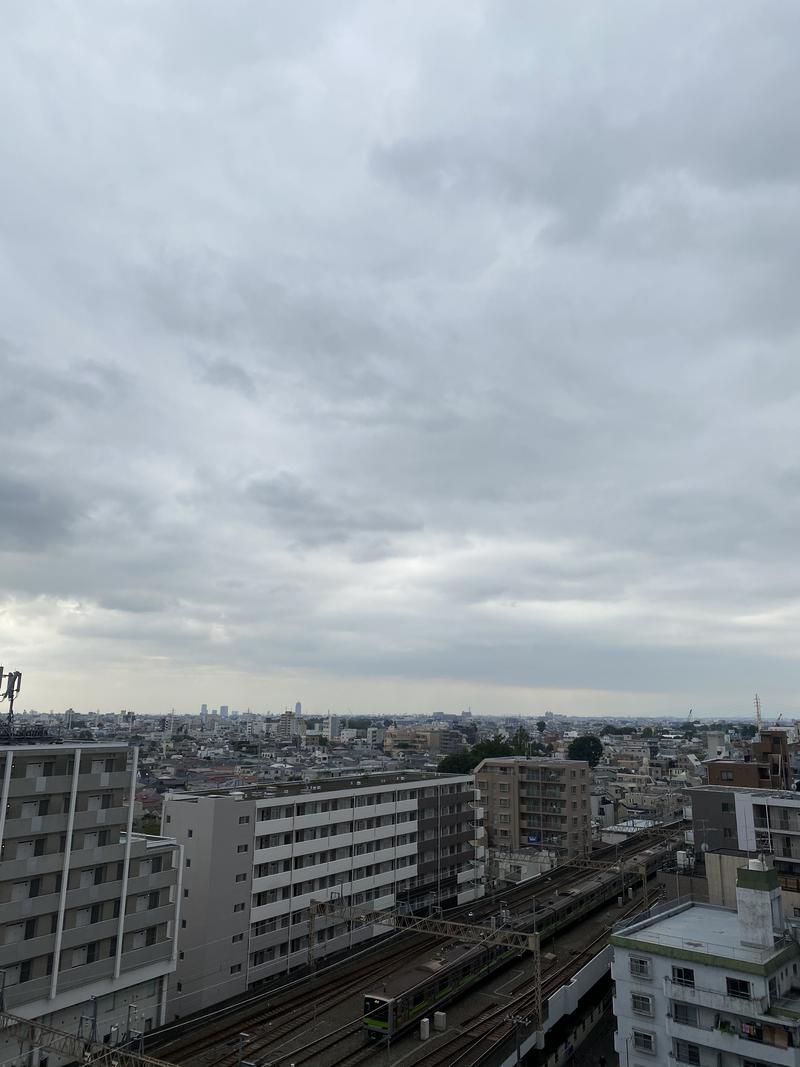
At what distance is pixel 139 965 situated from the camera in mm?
34375

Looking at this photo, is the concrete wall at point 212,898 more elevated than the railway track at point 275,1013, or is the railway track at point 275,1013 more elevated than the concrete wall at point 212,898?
the concrete wall at point 212,898

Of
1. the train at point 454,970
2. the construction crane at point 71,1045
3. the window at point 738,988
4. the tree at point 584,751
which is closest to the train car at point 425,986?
the train at point 454,970

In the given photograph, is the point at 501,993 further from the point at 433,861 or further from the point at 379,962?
the point at 433,861

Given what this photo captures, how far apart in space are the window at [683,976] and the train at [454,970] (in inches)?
435

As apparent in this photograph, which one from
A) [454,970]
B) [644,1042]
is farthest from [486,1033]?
[644,1042]

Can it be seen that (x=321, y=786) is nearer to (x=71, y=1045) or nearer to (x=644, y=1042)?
(x=71, y=1045)

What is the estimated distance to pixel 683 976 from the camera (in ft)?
93.0

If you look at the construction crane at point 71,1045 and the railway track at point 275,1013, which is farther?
the railway track at point 275,1013

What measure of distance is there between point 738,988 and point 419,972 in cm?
1775

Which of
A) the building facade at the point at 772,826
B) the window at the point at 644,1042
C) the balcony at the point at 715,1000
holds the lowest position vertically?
the window at the point at 644,1042

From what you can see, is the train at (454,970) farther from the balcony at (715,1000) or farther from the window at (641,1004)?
the balcony at (715,1000)

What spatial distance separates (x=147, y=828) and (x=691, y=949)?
6577 centimetres

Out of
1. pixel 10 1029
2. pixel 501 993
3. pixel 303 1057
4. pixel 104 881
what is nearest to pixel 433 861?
pixel 501 993

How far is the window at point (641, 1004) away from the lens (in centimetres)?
2930
